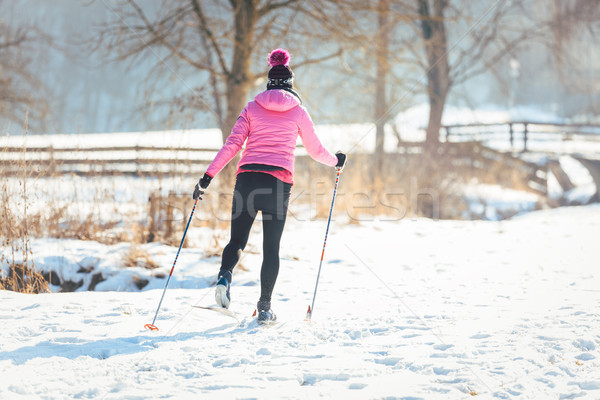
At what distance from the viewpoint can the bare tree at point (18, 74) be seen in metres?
14.6

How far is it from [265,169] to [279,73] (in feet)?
2.43

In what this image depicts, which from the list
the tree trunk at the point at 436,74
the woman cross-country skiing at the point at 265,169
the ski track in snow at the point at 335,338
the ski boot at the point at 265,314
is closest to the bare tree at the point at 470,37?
the tree trunk at the point at 436,74

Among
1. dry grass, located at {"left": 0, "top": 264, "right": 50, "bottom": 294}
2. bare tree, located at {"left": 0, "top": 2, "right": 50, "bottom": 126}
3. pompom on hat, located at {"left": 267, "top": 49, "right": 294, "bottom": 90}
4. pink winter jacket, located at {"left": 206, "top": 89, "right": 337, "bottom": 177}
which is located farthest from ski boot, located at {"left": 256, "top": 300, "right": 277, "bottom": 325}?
bare tree, located at {"left": 0, "top": 2, "right": 50, "bottom": 126}

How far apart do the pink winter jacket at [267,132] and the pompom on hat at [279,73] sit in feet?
0.36

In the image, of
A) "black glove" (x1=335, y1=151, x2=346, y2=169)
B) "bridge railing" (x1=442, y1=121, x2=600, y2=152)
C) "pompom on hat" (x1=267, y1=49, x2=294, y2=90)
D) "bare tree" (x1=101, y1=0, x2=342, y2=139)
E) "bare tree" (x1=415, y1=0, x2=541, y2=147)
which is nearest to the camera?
Result: "pompom on hat" (x1=267, y1=49, x2=294, y2=90)

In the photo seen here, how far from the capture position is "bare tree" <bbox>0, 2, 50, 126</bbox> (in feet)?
47.8

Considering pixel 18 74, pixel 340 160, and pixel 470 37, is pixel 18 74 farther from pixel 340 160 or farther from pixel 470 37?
pixel 340 160

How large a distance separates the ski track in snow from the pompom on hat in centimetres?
179

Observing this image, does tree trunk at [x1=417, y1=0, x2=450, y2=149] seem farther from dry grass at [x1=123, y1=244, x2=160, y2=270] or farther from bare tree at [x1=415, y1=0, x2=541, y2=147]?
dry grass at [x1=123, y1=244, x2=160, y2=270]

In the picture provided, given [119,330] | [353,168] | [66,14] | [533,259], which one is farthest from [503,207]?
[66,14]

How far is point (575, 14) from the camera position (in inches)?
544

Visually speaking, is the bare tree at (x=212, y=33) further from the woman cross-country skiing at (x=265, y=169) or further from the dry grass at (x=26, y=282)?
the woman cross-country skiing at (x=265, y=169)

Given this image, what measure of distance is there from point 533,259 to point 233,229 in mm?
4312

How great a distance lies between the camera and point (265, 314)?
3826 mm
